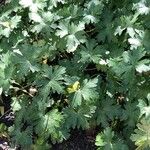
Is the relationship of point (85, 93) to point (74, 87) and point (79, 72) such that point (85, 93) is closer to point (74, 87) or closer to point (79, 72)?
point (74, 87)

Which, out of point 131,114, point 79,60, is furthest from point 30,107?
point 131,114

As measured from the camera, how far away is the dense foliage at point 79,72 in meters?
2.67

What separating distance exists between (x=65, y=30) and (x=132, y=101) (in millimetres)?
642

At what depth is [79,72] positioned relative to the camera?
2.85 m

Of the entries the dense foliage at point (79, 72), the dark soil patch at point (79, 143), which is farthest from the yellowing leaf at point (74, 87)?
the dark soil patch at point (79, 143)

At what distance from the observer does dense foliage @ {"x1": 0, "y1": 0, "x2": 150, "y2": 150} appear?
8.75 ft

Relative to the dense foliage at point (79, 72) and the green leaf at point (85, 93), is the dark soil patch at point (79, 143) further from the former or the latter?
the green leaf at point (85, 93)

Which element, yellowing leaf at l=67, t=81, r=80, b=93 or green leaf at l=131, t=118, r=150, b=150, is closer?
green leaf at l=131, t=118, r=150, b=150

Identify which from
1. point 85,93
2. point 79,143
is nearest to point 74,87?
point 85,93

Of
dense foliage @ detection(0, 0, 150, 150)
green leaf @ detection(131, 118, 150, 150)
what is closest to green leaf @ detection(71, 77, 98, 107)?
dense foliage @ detection(0, 0, 150, 150)

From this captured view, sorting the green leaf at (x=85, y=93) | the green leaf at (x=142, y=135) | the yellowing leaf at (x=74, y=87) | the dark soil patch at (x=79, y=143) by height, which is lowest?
the dark soil patch at (x=79, y=143)

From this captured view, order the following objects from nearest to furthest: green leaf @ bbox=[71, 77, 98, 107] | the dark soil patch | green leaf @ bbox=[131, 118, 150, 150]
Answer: green leaf @ bbox=[131, 118, 150, 150], green leaf @ bbox=[71, 77, 98, 107], the dark soil patch

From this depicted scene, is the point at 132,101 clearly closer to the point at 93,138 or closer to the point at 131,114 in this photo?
the point at 131,114

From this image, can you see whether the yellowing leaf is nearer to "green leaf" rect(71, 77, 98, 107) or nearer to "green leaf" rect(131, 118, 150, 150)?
"green leaf" rect(71, 77, 98, 107)
